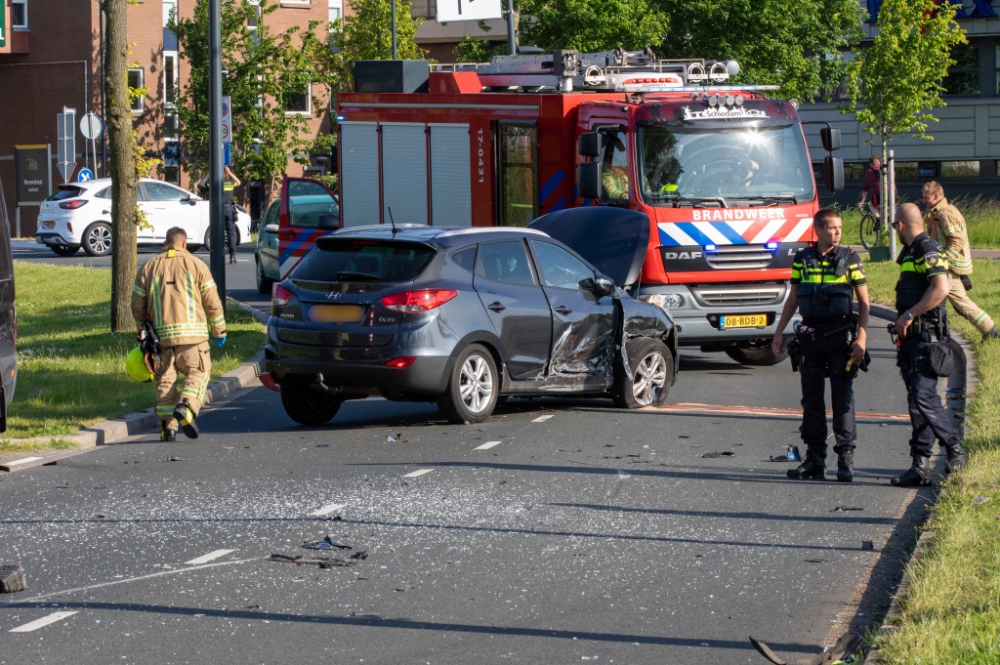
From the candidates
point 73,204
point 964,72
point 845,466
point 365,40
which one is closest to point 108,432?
point 845,466

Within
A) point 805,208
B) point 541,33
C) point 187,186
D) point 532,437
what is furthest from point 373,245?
point 187,186

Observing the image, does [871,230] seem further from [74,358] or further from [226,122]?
[74,358]

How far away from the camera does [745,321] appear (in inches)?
572

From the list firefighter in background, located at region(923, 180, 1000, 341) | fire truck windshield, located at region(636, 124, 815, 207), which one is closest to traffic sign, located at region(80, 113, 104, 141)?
fire truck windshield, located at region(636, 124, 815, 207)

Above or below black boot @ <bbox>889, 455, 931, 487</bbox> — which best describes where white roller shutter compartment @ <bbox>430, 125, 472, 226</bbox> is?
above

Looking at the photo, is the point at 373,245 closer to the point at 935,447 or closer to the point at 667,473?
the point at 667,473

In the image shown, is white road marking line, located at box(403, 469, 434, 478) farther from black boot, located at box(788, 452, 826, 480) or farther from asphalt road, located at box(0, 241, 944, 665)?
black boot, located at box(788, 452, 826, 480)

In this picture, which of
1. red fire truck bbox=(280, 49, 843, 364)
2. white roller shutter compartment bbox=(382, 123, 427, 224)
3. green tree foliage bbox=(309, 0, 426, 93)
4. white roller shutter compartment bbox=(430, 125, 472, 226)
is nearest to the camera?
red fire truck bbox=(280, 49, 843, 364)

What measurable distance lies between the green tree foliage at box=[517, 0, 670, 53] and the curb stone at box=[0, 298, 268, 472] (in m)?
21.5

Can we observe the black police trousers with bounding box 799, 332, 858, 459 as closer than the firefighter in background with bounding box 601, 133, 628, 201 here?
Yes

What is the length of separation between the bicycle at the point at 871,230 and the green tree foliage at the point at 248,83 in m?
22.0

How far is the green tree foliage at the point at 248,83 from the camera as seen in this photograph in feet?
155

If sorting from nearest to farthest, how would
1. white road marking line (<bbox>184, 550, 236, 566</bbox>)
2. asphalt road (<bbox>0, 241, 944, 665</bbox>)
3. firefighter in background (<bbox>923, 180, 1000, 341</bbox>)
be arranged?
1. asphalt road (<bbox>0, 241, 944, 665</bbox>)
2. white road marking line (<bbox>184, 550, 236, 566</bbox>)
3. firefighter in background (<bbox>923, 180, 1000, 341</bbox>)

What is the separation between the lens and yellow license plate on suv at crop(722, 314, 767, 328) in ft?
47.4
